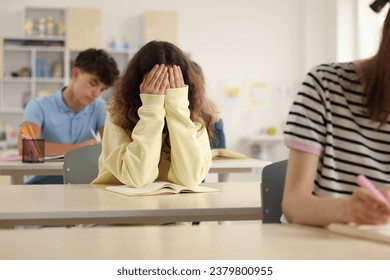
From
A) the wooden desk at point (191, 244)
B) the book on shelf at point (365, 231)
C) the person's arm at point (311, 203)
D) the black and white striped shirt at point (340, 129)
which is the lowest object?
the wooden desk at point (191, 244)

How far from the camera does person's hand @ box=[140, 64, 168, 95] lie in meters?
2.43

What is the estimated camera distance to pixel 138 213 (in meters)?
1.81

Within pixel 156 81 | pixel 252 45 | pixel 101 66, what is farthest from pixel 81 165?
pixel 252 45

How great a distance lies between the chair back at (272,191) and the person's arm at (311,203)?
0.55 metres

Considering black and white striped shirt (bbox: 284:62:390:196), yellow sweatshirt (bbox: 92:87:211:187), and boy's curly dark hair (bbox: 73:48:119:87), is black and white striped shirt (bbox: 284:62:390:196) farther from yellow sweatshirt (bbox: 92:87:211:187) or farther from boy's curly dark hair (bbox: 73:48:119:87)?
boy's curly dark hair (bbox: 73:48:119:87)

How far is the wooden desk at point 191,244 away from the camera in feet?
3.68

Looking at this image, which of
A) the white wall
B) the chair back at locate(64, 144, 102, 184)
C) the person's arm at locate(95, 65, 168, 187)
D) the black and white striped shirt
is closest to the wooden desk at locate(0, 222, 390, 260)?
the black and white striped shirt

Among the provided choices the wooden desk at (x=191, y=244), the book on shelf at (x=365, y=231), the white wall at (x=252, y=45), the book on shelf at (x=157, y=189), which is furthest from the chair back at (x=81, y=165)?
the white wall at (x=252, y=45)

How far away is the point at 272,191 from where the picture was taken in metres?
2.00

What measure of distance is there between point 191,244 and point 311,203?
28 cm

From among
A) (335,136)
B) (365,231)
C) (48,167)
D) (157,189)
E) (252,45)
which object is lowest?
(48,167)

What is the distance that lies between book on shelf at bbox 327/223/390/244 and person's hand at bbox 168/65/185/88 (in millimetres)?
1268

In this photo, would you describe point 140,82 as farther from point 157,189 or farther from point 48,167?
point 48,167

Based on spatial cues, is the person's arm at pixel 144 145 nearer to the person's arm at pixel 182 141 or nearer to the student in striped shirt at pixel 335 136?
the person's arm at pixel 182 141
